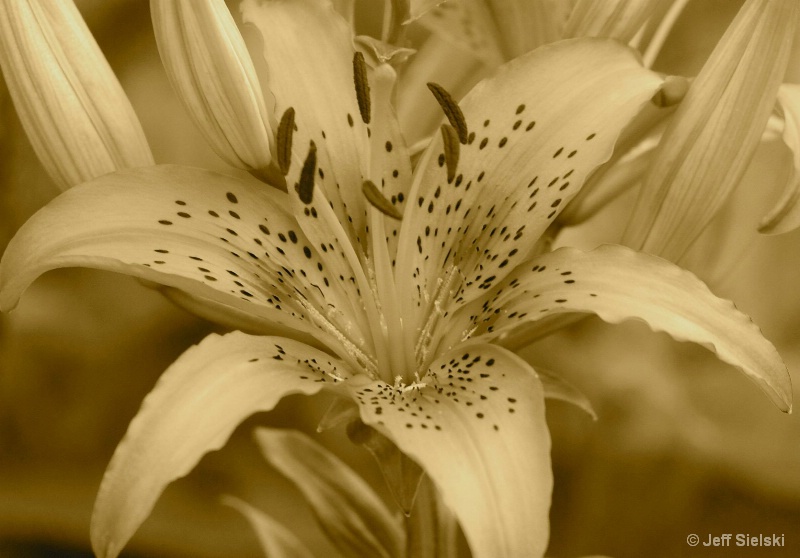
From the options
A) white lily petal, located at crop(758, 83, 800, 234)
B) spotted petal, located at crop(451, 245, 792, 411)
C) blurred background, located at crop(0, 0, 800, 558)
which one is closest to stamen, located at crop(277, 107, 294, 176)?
spotted petal, located at crop(451, 245, 792, 411)

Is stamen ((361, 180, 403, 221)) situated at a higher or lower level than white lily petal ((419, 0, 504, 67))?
lower

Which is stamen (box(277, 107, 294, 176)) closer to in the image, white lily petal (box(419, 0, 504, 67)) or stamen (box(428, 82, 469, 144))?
stamen (box(428, 82, 469, 144))

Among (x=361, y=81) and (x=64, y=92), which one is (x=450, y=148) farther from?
(x=64, y=92)

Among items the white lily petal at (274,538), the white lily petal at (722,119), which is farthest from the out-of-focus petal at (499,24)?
the white lily petal at (274,538)

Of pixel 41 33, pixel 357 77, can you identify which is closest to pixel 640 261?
pixel 357 77

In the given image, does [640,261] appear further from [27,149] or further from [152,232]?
[27,149]

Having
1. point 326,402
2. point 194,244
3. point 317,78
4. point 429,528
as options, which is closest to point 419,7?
point 317,78

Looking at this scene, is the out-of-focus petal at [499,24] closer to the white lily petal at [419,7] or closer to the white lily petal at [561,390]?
the white lily petal at [419,7]
